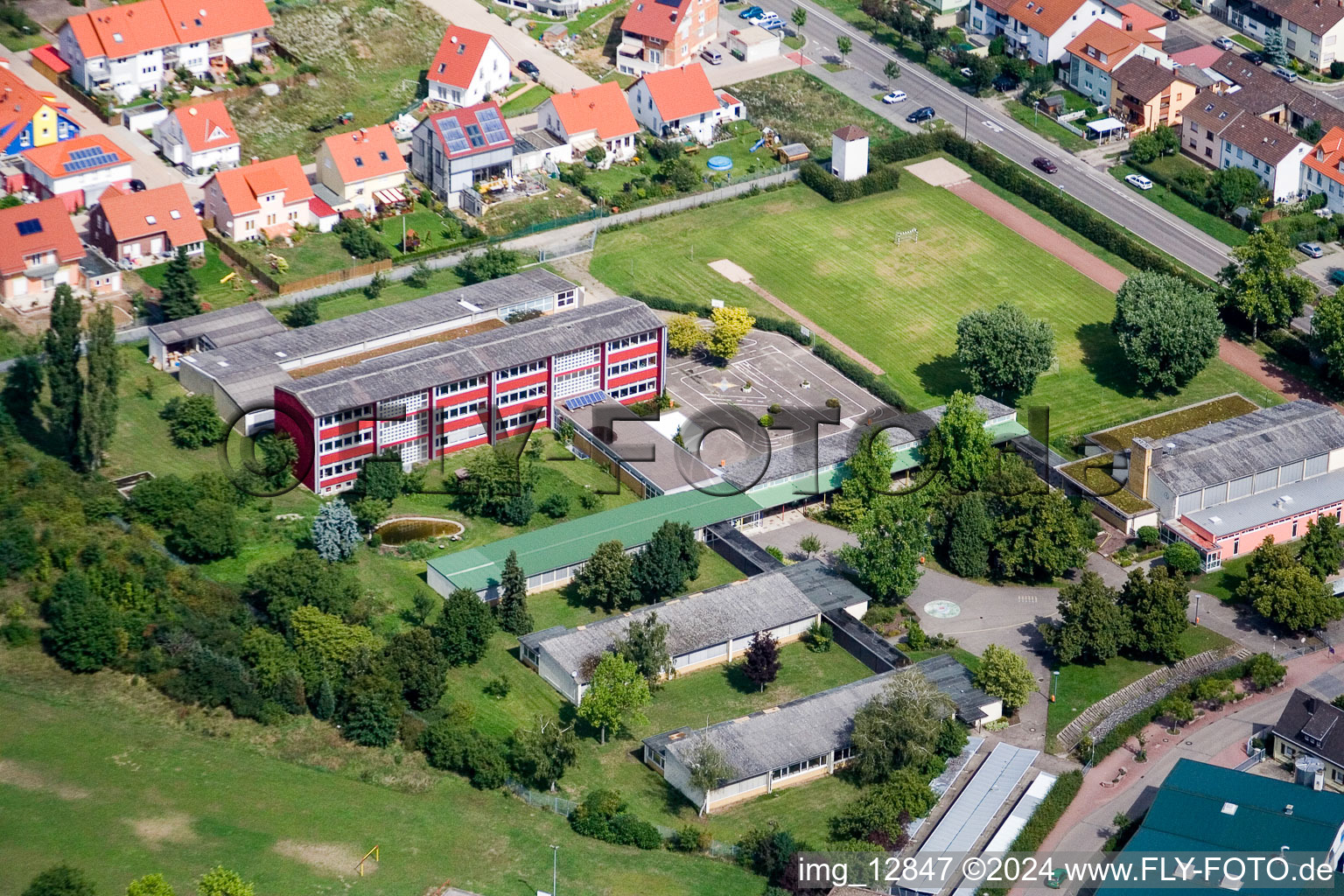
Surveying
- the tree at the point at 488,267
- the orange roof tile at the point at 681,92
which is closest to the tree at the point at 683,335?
the tree at the point at 488,267

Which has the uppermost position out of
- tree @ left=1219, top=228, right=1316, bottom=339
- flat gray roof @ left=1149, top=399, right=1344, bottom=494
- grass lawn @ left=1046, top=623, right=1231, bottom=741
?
tree @ left=1219, top=228, right=1316, bottom=339

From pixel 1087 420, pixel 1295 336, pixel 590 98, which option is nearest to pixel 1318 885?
pixel 1087 420

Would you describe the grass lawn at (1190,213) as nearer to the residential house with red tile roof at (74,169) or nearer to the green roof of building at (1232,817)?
the green roof of building at (1232,817)

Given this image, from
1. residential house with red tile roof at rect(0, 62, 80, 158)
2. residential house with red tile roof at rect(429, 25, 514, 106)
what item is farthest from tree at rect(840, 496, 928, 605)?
residential house with red tile roof at rect(0, 62, 80, 158)

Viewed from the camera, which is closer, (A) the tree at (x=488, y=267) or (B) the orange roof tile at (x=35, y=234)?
(B) the orange roof tile at (x=35, y=234)

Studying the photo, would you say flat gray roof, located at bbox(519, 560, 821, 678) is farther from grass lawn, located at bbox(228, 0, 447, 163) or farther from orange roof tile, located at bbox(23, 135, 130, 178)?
grass lawn, located at bbox(228, 0, 447, 163)

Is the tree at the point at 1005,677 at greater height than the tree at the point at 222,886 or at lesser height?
lesser

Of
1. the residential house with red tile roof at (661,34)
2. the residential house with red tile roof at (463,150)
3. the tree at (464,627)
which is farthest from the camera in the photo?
the residential house with red tile roof at (661,34)

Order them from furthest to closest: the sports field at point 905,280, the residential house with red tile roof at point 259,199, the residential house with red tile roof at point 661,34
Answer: the residential house with red tile roof at point 661,34
the residential house with red tile roof at point 259,199
the sports field at point 905,280
